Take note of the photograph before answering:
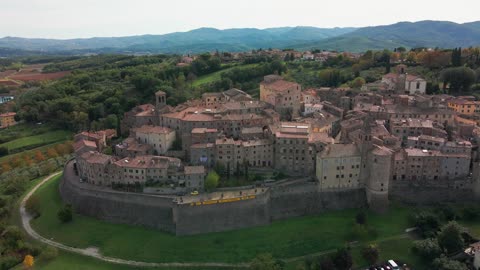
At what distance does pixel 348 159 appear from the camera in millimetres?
48656

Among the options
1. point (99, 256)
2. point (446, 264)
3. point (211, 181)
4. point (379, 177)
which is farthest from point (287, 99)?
point (99, 256)

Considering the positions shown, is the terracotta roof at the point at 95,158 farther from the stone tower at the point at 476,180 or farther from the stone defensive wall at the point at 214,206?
the stone tower at the point at 476,180

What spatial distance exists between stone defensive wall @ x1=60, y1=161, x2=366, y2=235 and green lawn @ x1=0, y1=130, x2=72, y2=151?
3735 centimetres

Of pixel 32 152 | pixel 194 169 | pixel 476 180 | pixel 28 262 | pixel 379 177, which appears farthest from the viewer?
pixel 32 152

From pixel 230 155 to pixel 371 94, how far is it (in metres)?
32.3

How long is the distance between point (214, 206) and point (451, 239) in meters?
25.1

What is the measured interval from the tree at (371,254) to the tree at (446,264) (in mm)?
5358

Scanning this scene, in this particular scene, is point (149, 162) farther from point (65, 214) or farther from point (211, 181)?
point (65, 214)

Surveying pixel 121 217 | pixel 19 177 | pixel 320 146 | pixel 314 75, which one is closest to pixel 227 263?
pixel 121 217

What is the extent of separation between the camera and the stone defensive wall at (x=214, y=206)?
4678cm

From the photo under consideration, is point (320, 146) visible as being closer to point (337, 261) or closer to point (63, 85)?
point (337, 261)

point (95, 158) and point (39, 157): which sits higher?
point (95, 158)

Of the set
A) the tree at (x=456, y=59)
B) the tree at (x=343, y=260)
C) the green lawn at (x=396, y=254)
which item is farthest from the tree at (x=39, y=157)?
the tree at (x=456, y=59)

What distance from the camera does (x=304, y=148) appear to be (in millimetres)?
50750
